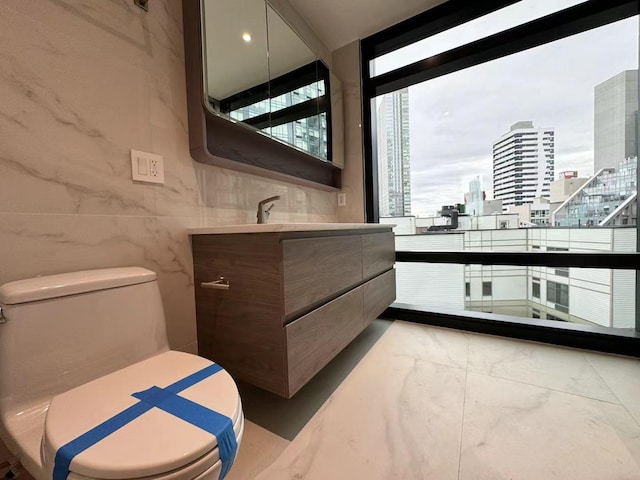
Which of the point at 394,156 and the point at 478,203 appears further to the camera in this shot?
the point at 394,156

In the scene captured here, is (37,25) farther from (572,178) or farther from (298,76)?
(572,178)

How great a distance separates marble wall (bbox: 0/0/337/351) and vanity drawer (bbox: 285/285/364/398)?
0.56 metres

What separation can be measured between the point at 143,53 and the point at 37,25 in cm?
31

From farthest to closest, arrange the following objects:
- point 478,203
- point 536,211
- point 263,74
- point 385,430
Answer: point 478,203 < point 536,211 < point 263,74 < point 385,430

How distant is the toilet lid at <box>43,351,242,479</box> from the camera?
0.46 metres

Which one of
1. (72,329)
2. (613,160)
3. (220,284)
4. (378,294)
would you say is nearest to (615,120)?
Result: (613,160)

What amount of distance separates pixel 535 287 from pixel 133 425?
2.37m

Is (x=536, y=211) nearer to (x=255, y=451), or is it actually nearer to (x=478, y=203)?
(x=478, y=203)

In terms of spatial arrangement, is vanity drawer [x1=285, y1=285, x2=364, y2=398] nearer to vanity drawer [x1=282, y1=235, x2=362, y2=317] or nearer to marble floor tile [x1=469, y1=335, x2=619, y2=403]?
vanity drawer [x1=282, y1=235, x2=362, y2=317]

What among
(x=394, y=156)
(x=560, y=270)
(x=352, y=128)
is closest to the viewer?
(x=560, y=270)

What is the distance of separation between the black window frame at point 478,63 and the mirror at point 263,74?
561mm

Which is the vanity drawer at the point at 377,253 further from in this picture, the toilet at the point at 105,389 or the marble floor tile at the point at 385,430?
the toilet at the point at 105,389

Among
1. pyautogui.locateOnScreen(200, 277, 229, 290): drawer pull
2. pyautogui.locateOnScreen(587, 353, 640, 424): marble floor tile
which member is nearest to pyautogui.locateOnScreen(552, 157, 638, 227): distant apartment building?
pyautogui.locateOnScreen(587, 353, 640, 424): marble floor tile

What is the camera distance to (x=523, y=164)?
1.89m
